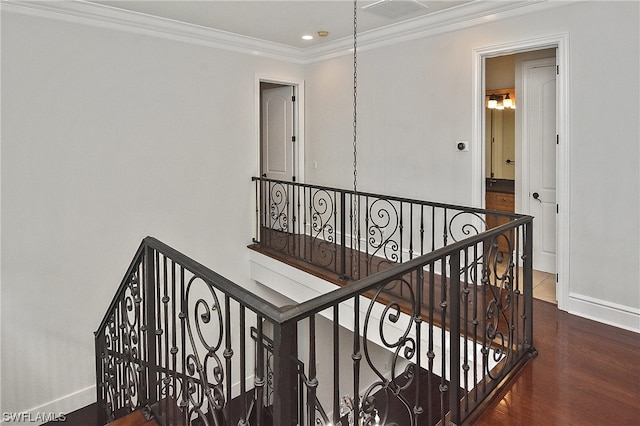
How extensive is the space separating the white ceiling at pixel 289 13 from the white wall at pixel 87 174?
0.41 meters

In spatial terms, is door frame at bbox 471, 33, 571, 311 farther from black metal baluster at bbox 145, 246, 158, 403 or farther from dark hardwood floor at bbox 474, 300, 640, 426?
black metal baluster at bbox 145, 246, 158, 403

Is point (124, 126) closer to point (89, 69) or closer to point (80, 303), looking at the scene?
point (89, 69)

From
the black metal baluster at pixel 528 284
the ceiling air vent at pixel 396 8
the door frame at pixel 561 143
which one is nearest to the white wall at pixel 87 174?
the ceiling air vent at pixel 396 8

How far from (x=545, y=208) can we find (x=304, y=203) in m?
2.93

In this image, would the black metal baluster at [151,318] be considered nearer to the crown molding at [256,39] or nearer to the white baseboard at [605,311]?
the crown molding at [256,39]

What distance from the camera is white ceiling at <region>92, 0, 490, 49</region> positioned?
4.07 metres

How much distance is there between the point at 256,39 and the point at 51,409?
463 centimetres

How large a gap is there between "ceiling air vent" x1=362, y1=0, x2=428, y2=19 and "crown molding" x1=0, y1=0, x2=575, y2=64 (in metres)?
0.23

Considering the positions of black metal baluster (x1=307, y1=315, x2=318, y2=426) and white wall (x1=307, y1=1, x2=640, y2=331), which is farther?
white wall (x1=307, y1=1, x2=640, y2=331)

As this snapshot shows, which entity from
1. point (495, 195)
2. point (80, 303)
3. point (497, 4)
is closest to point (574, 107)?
point (497, 4)

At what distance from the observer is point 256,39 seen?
538cm

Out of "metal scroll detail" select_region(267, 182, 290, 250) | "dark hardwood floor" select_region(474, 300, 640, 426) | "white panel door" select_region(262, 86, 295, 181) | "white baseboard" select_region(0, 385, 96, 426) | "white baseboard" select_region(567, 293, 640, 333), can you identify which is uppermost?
"white panel door" select_region(262, 86, 295, 181)

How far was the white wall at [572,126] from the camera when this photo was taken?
132 inches

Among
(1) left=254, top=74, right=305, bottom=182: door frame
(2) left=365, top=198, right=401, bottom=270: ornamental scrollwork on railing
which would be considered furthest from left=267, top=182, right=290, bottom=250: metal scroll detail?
(2) left=365, top=198, right=401, bottom=270: ornamental scrollwork on railing
